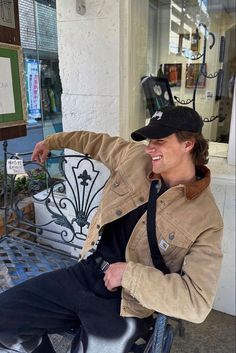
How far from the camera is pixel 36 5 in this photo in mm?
2801

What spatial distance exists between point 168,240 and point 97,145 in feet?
2.55

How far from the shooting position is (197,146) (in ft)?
4.82

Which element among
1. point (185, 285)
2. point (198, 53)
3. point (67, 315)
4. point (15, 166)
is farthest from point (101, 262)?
point (198, 53)

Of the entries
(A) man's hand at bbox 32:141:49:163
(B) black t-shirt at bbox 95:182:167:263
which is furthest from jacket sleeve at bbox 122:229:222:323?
(A) man's hand at bbox 32:141:49:163

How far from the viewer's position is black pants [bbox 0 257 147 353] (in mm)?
1312

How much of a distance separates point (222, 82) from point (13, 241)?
197cm

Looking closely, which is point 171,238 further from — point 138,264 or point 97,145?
point 97,145

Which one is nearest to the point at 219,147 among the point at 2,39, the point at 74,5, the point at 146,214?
the point at 146,214

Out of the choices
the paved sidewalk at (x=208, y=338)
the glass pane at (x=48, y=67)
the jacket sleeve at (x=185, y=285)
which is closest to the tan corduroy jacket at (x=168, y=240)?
the jacket sleeve at (x=185, y=285)

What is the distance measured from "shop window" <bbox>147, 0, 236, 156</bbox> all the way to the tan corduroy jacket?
0.98m

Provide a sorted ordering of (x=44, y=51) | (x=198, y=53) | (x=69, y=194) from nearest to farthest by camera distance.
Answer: (x=198, y=53)
(x=69, y=194)
(x=44, y=51)

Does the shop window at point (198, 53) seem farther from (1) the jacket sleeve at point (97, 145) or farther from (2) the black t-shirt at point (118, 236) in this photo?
(2) the black t-shirt at point (118, 236)

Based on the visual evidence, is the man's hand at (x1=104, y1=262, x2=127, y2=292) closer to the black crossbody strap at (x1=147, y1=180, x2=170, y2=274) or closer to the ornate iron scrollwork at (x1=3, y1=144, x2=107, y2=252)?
the black crossbody strap at (x1=147, y1=180, x2=170, y2=274)

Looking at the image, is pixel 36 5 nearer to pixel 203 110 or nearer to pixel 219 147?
pixel 203 110
